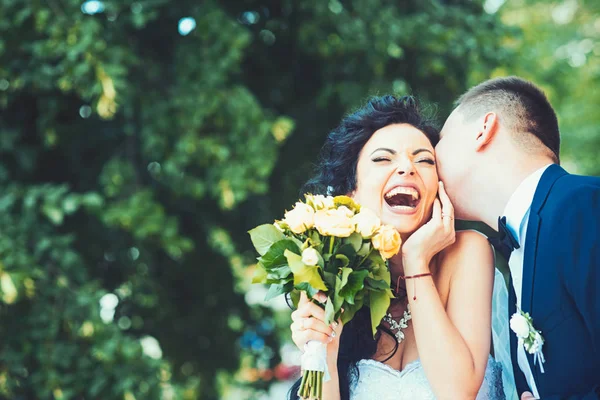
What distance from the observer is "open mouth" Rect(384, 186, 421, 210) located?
3.03 m

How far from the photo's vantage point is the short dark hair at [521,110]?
2.94 metres

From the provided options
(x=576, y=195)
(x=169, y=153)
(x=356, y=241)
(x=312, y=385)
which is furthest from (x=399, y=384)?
(x=169, y=153)

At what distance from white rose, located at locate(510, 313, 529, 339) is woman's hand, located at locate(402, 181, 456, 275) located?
0.42 metres

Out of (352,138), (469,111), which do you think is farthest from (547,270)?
(352,138)

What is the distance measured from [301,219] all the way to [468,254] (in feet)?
2.63

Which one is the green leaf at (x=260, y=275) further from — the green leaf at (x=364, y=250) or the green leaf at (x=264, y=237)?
the green leaf at (x=364, y=250)

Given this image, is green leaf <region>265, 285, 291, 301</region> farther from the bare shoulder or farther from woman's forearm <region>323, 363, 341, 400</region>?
the bare shoulder

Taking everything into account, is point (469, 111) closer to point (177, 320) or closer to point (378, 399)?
point (378, 399)

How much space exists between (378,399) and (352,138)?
119cm

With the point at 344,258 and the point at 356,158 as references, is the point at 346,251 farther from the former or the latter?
the point at 356,158

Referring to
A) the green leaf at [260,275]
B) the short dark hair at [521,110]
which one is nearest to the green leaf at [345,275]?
the green leaf at [260,275]

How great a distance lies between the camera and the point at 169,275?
606cm

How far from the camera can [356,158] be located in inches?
131

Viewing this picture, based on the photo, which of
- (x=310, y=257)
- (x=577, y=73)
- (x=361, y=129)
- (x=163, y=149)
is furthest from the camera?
(x=577, y=73)
